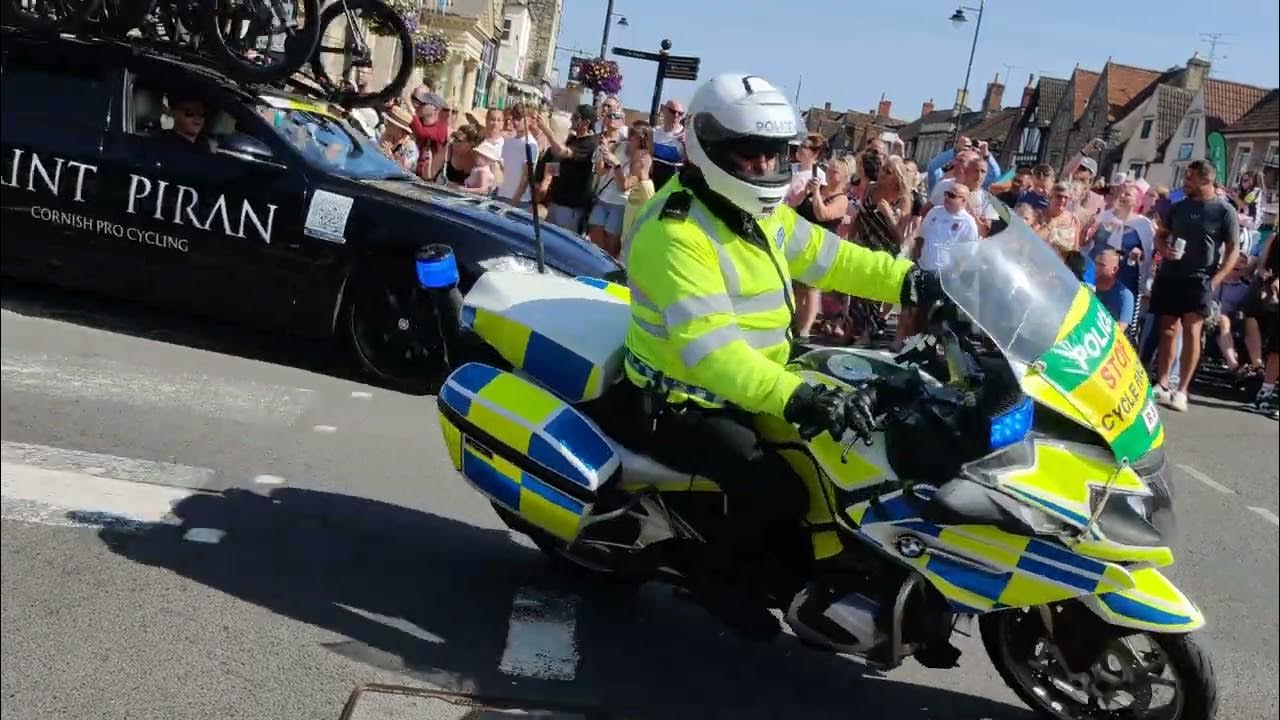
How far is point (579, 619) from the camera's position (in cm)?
377

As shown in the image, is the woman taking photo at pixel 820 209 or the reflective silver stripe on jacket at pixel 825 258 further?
the woman taking photo at pixel 820 209

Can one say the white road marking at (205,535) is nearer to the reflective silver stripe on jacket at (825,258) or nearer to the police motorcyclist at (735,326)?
the police motorcyclist at (735,326)

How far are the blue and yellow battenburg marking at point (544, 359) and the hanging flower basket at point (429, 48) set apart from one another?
783 millimetres

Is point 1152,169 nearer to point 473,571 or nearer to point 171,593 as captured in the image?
point 473,571

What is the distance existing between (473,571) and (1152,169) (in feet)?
9.25

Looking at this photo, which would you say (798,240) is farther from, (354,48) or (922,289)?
(354,48)

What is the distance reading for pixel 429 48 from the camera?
3332 millimetres

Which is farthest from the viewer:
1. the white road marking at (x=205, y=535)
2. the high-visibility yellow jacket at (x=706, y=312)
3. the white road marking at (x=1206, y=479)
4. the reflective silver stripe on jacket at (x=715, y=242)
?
the white road marking at (x=1206, y=479)

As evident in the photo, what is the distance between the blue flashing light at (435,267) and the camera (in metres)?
3.72

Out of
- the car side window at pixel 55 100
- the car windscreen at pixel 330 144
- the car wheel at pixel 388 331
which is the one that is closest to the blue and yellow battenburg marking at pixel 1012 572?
the car wheel at pixel 388 331

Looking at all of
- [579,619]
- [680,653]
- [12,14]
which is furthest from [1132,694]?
[12,14]

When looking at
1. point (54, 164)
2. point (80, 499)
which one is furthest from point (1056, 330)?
point (54, 164)

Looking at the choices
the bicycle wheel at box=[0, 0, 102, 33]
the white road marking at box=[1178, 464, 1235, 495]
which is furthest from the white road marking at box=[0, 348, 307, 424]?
the white road marking at box=[1178, 464, 1235, 495]

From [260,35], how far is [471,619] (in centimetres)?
221
